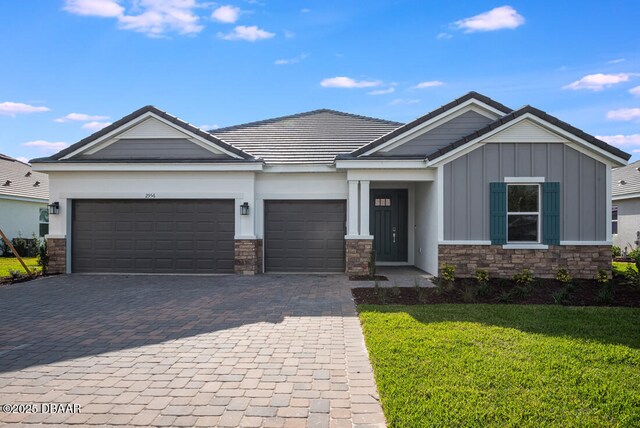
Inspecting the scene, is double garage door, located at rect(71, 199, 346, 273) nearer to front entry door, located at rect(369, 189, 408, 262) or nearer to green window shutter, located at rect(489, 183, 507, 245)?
front entry door, located at rect(369, 189, 408, 262)

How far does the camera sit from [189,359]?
16.4ft

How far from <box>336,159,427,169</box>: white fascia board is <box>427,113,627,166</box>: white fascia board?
0.59 metres

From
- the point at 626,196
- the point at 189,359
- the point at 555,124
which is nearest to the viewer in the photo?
the point at 189,359

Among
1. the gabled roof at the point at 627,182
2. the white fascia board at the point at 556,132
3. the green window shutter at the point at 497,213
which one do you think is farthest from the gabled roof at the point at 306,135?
the gabled roof at the point at 627,182

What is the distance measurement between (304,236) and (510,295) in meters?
6.38

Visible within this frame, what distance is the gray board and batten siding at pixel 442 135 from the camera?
40.5ft

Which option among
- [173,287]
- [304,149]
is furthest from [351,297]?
[304,149]

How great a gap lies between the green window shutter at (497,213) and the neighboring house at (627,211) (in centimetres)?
1084

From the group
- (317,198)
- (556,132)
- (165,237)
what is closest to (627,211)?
(556,132)

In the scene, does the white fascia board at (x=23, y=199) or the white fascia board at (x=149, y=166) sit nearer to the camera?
the white fascia board at (x=149, y=166)

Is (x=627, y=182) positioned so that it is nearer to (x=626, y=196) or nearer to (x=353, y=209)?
(x=626, y=196)

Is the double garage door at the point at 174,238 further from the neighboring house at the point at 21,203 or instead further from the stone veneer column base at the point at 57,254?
the neighboring house at the point at 21,203

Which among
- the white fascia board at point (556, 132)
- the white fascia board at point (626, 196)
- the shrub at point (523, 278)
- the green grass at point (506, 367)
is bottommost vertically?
the green grass at point (506, 367)

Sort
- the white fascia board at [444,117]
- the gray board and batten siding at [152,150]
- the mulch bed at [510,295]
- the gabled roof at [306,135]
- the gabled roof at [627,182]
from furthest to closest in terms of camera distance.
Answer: the gabled roof at [627,182], the gabled roof at [306,135], the gray board and batten siding at [152,150], the white fascia board at [444,117], the mulch bed at [510,295]
